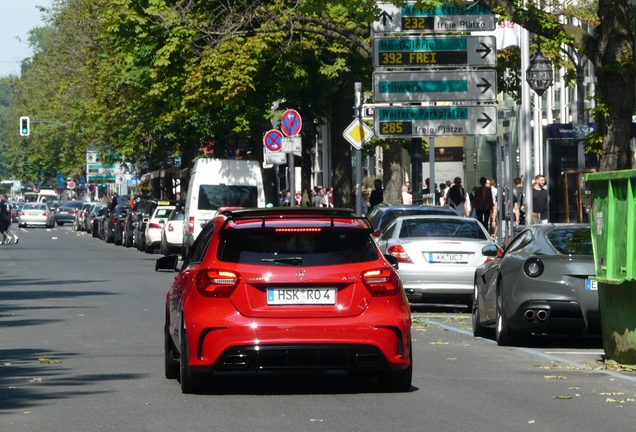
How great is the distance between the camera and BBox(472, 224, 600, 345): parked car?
15.6m

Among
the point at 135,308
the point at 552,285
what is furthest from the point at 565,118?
the point at 552,285

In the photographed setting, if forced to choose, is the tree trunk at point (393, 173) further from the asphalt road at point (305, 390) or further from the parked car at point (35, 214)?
the parked car at point (35, 214)

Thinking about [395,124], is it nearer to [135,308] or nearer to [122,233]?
[135,308]

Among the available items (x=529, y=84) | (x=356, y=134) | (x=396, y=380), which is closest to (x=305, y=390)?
(x=396, y=380)

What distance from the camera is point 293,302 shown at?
11172 mm

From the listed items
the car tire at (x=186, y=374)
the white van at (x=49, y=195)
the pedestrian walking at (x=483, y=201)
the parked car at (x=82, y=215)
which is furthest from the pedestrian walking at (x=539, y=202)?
the white van at (x=49, y=195)

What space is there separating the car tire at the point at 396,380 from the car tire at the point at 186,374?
1.37 m

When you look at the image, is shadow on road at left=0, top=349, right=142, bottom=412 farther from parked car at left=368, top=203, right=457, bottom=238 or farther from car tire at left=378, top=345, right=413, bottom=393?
parked car at left=368, top=203, right=457, bottom=238

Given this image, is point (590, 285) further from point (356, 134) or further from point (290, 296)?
point (356, 134)

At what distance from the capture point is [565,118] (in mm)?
58094

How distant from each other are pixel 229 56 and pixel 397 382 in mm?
24841

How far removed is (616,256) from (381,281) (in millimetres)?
3213

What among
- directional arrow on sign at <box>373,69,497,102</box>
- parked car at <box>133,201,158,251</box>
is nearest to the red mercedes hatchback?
directional arrow on sign at <box>373,69,497,102</box>

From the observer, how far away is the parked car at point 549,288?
15648 mm
